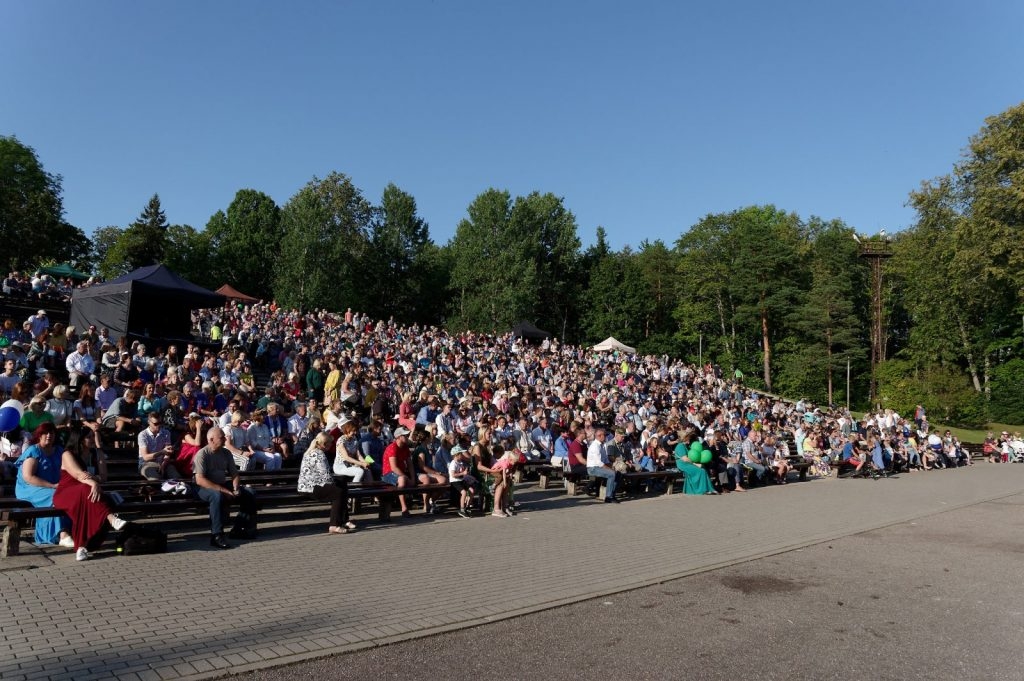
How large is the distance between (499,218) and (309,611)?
187 feet

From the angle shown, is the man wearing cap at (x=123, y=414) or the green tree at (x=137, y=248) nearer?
the man wearing cap at (x=123, y=414)

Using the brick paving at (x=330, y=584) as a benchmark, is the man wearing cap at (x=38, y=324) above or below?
above

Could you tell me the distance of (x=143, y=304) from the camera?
19.3 m

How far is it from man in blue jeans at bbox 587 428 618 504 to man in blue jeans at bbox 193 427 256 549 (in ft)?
23.4

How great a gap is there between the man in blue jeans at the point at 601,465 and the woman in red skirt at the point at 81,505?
8.89 meters

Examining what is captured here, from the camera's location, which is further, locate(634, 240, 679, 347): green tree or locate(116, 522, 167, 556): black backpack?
locate(634, 240, 679, 347): green tree

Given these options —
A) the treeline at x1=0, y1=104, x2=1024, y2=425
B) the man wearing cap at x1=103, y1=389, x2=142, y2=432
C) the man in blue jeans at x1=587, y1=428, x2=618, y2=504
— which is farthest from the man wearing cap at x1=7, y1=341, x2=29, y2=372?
the treeline at x1=0, y1=104, x2=1024, y2=425

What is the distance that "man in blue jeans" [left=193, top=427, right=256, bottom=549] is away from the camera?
27.3 ft

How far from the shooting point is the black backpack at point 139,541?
7.40 meters

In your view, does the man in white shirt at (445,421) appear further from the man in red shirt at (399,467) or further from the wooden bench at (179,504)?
the wooden bench at (179,504)

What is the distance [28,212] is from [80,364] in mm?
45147

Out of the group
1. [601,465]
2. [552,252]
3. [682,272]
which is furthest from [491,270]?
[601,465]

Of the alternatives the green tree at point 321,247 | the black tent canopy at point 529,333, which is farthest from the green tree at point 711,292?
the green tree at point 321,247

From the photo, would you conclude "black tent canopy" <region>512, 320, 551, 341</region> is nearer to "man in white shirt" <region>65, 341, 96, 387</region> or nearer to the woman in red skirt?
"man in white shirt" <region>65, 341, 96, 387</region>
